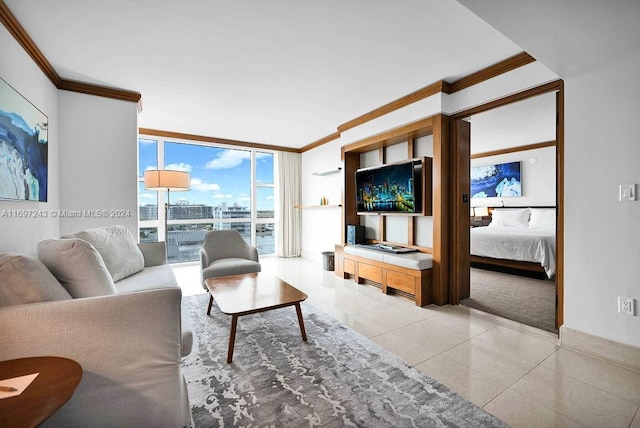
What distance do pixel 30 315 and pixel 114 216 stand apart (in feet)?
8.85

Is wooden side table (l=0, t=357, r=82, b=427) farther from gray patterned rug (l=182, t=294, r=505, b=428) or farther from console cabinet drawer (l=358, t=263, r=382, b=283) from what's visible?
console cabinet drawer (l=358, t=263, r=382, b=283)

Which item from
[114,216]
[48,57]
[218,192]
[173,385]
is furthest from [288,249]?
[173,385]

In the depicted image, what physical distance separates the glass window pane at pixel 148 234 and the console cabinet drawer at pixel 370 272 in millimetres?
3644

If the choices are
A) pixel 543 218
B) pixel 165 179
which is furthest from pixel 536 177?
pixel 165 179

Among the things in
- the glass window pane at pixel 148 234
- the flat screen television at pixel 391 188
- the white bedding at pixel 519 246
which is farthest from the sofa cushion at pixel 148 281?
the white bedding at pixel 519 246

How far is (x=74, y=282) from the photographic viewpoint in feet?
5.04

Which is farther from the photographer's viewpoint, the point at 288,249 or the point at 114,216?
the point at 288,249

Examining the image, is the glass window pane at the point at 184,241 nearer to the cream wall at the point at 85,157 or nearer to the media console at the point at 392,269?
the cream wall at the point at 85,157

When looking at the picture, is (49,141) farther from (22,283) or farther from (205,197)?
(205,197)

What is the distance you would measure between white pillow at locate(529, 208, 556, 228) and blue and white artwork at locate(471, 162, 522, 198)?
60 centimetres

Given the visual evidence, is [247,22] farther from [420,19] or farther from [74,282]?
[74,282]

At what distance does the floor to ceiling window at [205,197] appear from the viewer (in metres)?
5.24

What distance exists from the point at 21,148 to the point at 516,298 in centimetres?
498

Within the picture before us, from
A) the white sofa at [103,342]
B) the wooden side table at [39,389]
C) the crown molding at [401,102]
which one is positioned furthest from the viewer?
the crown molding at [401,102]
